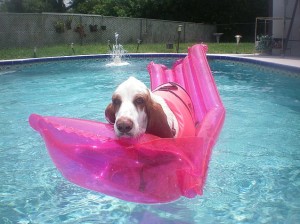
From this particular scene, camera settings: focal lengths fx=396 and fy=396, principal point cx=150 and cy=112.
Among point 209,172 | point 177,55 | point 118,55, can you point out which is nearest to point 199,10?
point 177,55

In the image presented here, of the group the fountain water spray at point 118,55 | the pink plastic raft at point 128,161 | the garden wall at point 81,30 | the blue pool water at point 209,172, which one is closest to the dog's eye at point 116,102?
the pink plastic raft at point 128,161

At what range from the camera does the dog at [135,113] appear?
234 cm

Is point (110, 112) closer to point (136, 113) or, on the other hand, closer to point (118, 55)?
point (136, 113)

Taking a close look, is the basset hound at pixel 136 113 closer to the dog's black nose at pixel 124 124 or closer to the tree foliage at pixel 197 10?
the dog's black nose at pixel 124 124

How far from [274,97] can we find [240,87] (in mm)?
1354

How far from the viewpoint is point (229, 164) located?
167 inches

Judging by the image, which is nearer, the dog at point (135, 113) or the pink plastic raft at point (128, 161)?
the dog at point (135, 113)

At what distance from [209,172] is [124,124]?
1.92 m

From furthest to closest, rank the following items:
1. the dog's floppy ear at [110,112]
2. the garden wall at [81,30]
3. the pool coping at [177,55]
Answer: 1. the garden wall at [81,30]
2. the pool coping at [177,55]
3. the dog's floppy ear at [110,112]

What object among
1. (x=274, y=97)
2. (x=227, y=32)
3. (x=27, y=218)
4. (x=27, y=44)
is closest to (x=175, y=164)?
(x=27, y=218)

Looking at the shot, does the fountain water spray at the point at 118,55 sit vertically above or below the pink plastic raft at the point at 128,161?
above

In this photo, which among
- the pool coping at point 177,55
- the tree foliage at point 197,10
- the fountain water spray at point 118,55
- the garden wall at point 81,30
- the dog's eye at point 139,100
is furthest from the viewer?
the tree foliage at point 197,10

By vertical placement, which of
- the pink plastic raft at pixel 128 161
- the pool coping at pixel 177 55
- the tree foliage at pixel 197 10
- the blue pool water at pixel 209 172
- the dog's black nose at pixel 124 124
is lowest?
the blue pool water at pixel 209 172

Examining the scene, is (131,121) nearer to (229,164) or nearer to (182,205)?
(182,205)
